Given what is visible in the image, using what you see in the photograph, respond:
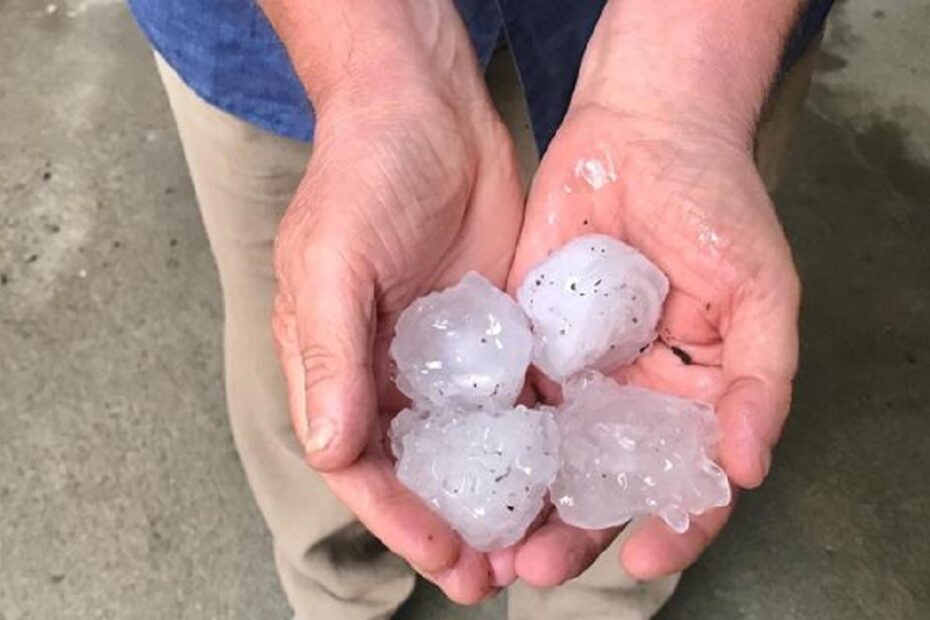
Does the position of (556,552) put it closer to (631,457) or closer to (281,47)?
(631,457)

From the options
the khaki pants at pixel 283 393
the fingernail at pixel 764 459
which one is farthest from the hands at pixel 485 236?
the khaki pants at pixel 283 393

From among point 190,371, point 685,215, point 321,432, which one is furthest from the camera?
point 190,371

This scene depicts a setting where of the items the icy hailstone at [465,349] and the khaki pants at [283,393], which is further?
the khaki pants at [283,393]

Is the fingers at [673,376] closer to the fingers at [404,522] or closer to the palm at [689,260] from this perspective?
the palm at [689,260]

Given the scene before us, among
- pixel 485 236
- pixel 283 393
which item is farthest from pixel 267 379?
pixel 485 236

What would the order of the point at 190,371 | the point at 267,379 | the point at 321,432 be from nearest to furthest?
1. the point at 321,432
2. the point at 267,379
3. the point at 190,371

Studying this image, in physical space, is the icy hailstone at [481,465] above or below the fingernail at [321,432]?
below

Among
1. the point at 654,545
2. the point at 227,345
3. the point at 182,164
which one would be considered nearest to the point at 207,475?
the point at 227,345
